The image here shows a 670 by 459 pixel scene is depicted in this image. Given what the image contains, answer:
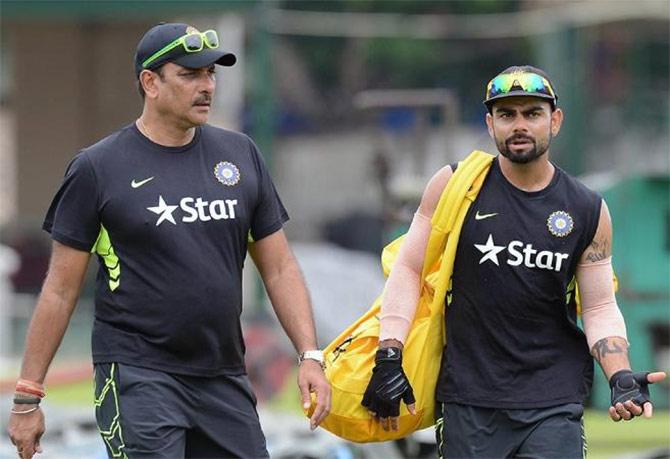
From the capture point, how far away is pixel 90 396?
46.3 ft

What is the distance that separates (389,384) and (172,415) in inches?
31.6

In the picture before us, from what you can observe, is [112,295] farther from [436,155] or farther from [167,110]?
[436,155]

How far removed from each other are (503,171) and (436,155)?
928 centimetres

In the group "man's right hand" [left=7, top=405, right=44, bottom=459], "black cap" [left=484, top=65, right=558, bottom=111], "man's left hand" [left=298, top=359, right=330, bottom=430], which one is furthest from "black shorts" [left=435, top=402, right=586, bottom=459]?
"man's right hand" [left=7, top=405, right=44, bottom=459]

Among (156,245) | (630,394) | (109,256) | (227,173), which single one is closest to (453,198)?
(227,173)

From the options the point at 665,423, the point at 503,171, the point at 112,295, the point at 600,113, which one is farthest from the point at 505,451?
the point at 600,113

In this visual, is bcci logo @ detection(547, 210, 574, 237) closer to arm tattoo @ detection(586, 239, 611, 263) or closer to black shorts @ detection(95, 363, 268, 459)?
arm tattoo @ detection(586, 239, 611, 263)

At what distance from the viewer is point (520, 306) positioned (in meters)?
5.86

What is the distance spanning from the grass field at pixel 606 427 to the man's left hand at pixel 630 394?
191 inches

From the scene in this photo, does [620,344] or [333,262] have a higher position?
[620,344]

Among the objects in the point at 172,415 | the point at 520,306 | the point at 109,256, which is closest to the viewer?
the point at 172,415

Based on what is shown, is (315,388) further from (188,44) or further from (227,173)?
(188,44)

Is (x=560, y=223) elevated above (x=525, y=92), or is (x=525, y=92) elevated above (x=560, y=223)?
(x=525, y=92)

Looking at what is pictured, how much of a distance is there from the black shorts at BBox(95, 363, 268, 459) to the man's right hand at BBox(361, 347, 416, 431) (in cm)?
45
